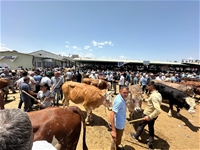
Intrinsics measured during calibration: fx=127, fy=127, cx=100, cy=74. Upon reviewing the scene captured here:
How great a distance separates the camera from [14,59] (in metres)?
22.1

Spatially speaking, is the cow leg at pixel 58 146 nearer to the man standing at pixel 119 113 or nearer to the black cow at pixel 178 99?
the man standing at pixel 119 113

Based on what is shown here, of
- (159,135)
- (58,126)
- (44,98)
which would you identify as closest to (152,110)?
(159,135)

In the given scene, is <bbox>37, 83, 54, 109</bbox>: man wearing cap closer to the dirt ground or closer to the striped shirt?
the dirt ground

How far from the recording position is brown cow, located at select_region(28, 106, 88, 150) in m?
2.29

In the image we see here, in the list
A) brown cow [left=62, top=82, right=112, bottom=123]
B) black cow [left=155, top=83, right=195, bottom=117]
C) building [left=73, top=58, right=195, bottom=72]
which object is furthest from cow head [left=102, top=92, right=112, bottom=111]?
building [left=73, top=58, right=195, bottom=72]

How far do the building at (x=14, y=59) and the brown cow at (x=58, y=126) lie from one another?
2340 cm

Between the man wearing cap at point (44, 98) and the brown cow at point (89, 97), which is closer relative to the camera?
the man wearing cap at point (44, 98)

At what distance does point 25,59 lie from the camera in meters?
22.7

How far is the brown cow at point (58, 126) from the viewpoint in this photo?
2287 millimetres

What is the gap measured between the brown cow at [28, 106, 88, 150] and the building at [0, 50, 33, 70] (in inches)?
921

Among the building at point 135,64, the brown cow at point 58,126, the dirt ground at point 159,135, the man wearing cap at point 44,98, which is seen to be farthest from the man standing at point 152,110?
the building at point 135,64

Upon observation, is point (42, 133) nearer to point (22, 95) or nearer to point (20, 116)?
point (20, 116)

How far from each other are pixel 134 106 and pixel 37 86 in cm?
538

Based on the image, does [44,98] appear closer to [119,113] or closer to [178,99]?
[119,113]
